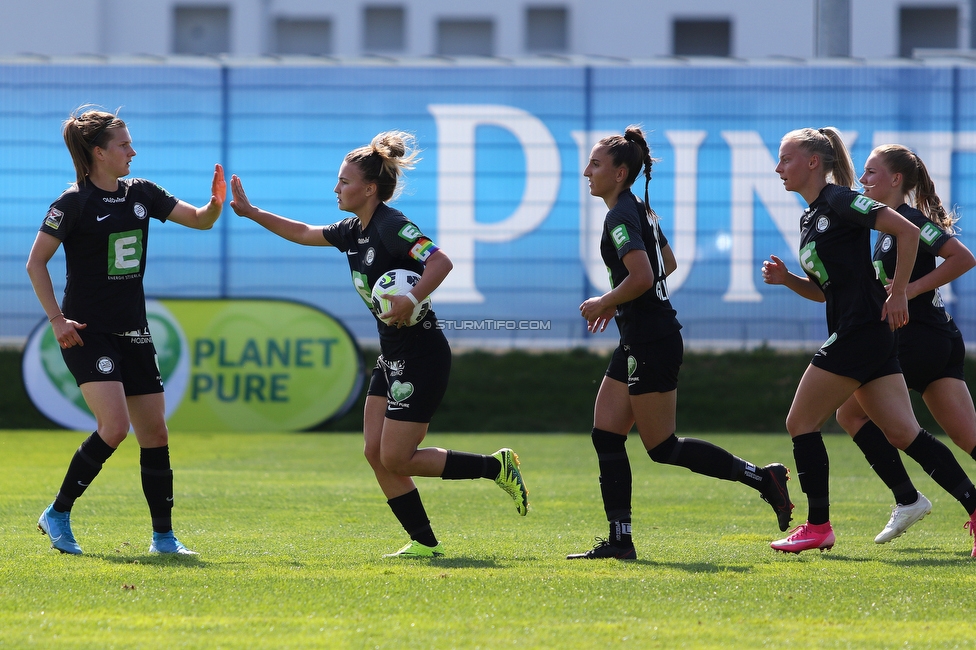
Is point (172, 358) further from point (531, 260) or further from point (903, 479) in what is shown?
point (903, 479)

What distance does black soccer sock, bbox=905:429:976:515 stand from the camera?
549 cm

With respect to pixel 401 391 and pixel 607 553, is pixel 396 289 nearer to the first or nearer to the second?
pixel 401 391

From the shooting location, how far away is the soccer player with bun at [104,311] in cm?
506

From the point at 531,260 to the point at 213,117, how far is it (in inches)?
149

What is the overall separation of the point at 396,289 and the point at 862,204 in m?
1.97

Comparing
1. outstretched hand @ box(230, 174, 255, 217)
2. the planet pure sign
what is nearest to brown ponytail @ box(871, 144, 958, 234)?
outstretched hand @ box(230, 174, 255, 217)

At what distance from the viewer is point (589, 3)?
2459cm

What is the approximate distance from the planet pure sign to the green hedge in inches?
11.3

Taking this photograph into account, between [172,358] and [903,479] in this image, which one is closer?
[903,479]

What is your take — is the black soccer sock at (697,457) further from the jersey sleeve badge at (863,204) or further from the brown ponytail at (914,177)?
the brown ponytail at (914,177)

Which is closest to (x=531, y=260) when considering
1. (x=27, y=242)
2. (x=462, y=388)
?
(x=462, y=388)

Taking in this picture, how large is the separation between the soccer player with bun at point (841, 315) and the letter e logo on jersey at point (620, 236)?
83 cm

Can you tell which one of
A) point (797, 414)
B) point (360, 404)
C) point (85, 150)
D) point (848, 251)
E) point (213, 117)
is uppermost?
point (213, 117)

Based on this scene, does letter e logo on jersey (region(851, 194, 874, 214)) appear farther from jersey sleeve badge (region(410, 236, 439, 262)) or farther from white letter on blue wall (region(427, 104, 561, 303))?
white letter on blue wall (region(427, 104, 561, 303))
